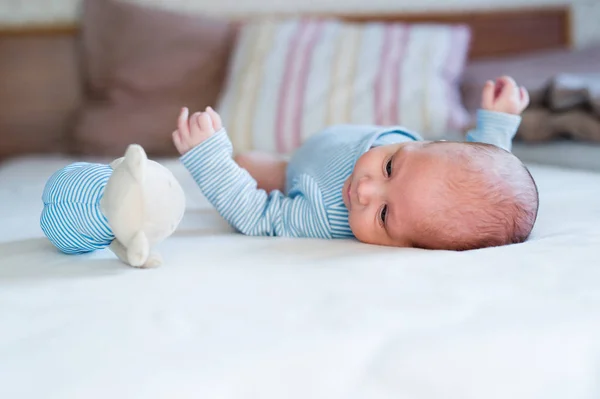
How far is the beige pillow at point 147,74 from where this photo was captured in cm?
191

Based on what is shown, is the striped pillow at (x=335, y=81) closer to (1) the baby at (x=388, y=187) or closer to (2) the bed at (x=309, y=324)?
(1) the baby at (x=388, y=187)

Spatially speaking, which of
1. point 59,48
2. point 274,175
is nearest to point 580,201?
point 274,175

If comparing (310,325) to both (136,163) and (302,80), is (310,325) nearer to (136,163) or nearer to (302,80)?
(136,163)

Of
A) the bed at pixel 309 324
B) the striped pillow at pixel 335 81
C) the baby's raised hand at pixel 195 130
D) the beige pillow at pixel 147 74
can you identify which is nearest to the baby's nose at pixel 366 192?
the bed at pixel 309 324

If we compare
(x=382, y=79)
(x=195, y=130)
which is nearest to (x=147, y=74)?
(x=382, y=79)

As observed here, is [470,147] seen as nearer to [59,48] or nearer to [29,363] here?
[29,363]

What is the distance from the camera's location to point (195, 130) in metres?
1.04

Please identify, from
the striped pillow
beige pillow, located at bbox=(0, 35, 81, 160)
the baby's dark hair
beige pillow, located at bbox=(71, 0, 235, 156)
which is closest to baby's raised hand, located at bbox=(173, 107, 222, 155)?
the baby's dark hair

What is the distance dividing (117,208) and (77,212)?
92 mm

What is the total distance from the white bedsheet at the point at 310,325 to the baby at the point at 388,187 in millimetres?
79

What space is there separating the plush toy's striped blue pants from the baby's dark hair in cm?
41

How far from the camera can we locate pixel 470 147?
93 centimetres

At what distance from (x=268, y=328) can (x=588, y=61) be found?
1.60 m

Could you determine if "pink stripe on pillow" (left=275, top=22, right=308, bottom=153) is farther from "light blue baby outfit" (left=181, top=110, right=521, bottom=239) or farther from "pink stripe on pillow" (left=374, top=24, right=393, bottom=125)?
"light blue baby outfit" (left=181, top=110, right=521, bottom=239)
